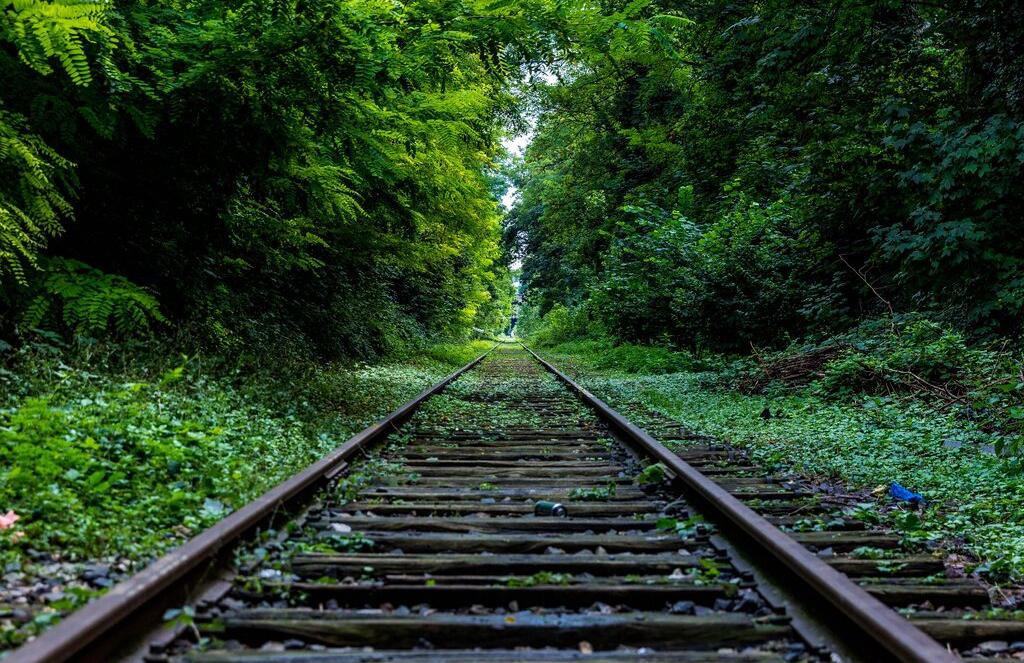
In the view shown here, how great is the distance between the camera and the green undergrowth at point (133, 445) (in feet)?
10.5

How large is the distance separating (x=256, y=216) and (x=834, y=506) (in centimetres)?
767

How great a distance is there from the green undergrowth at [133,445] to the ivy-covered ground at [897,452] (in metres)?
3.84

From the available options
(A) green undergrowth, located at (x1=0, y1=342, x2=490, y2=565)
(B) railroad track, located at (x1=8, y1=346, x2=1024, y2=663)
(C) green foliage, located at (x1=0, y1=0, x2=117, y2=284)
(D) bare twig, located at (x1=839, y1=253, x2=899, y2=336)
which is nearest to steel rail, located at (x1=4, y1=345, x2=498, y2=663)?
(B) railroad track, located at (x1=8, y1=346, x2=1024, y2=663)

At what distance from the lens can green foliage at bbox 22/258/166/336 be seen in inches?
219

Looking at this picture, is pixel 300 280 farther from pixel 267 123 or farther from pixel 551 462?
pixel 551 462

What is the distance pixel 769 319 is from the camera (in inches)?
476

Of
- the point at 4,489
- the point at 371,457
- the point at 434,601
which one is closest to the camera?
the point at 434,601

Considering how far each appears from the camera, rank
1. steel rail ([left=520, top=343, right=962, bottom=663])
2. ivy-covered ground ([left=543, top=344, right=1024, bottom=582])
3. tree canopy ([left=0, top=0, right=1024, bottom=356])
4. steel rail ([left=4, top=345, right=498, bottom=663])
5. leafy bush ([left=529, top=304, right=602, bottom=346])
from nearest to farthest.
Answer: steel rail ([left=4, top=345, right=498, bottom=663]) → steel rail ([left=520, top=343, right=962, bottom=663]) → ivy-covered ground ([left=543, top=344, right=1024, bottom=582]) → tree canopy ([left=0, top=0, right=1024, bottom=356]) → leafy bush ([left=529, top=304, right=602, bottom=346])

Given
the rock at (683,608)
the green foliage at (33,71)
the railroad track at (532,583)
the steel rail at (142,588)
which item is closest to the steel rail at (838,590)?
the railroad track at (532,583)

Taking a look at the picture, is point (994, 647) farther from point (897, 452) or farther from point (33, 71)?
point (33, 71)

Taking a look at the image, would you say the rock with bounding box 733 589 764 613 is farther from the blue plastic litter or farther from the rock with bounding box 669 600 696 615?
the blue plastic litter

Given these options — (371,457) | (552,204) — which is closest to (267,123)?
(371,457)

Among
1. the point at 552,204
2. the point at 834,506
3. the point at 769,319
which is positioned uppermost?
the point at 552,204

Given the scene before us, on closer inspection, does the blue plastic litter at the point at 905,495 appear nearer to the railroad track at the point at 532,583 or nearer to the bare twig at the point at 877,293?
the railroad track at the point at 532,583
